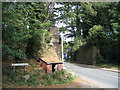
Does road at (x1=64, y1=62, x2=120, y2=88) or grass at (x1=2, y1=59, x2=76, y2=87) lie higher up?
grass at (x1=2, y1=59, x2=76, y2=87)

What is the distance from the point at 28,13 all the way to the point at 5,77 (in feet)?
13.1

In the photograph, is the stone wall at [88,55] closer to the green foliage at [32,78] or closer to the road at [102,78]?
the road at [102,78]

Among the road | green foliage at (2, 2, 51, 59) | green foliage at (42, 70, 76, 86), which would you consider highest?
green foliage at (2, 2, 51, 59)

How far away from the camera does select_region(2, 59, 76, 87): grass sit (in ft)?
23.9

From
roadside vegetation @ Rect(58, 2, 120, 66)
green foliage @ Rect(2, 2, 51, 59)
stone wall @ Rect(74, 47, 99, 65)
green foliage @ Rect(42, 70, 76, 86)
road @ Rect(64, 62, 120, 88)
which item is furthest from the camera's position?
stone wall @ Rect(74, 47, 99, 65)

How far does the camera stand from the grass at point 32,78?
7.27 metres

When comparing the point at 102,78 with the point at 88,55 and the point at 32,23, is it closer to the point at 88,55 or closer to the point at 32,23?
the point at 32,23

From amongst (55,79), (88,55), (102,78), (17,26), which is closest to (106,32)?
(88,55)

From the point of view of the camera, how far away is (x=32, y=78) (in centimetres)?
780

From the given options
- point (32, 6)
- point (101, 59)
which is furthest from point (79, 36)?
point (32, 6)

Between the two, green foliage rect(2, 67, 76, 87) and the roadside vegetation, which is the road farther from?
the roadside vegetation

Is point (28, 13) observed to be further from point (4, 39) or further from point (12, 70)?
point (12, 70)

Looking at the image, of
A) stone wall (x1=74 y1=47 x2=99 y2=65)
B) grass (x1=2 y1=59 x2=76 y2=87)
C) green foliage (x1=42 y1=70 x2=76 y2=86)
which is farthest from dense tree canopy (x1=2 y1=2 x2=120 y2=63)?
stone wall (x1=74 y1=47 x2=99 y2=65)

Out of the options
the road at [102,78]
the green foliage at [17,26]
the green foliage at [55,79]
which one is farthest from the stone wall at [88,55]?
the green foliage at [55,79]
